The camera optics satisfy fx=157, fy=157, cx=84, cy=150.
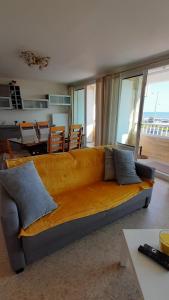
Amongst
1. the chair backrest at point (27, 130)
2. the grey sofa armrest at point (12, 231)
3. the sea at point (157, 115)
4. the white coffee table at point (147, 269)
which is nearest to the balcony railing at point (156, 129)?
the sea at point (157, 115)

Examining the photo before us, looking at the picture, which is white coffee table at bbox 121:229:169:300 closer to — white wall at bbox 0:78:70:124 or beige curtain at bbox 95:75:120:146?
beige curtain at bbox 95:75:120:146

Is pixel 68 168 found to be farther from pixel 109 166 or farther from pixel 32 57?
pixel 32 57

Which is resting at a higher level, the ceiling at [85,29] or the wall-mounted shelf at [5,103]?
the ceiling at [85,29]

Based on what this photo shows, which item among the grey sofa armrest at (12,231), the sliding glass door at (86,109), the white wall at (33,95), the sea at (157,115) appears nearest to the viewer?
the grey sofa armrest at (12,231)

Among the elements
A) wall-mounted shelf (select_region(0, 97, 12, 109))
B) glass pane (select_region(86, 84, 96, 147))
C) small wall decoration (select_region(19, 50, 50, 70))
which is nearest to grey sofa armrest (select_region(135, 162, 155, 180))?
small wall decoration (select_region(19, 50, 50, 70))

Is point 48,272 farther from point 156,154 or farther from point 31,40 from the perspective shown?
point 156,154

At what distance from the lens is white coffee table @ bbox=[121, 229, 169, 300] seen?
33.5 inches

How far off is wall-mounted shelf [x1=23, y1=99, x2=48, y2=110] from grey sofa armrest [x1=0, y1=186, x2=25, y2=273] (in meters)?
4.45

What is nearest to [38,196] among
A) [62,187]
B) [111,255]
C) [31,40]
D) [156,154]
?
[62,187]

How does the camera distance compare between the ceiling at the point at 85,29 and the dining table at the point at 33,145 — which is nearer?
the ceiling at the point at 85,29

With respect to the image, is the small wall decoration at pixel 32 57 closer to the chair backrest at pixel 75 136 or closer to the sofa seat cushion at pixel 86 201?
the chair backrest at pixel 75 136

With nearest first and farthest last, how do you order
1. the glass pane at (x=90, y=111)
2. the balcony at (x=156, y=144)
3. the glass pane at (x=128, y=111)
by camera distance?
the glass pane at (x=128, y=111)
the balcony at (x=156, y=144)
the glass pane at (x=90, y=111)

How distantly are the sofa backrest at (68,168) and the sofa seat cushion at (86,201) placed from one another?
0.11 m

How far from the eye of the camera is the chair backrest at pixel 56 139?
3.00 meters
